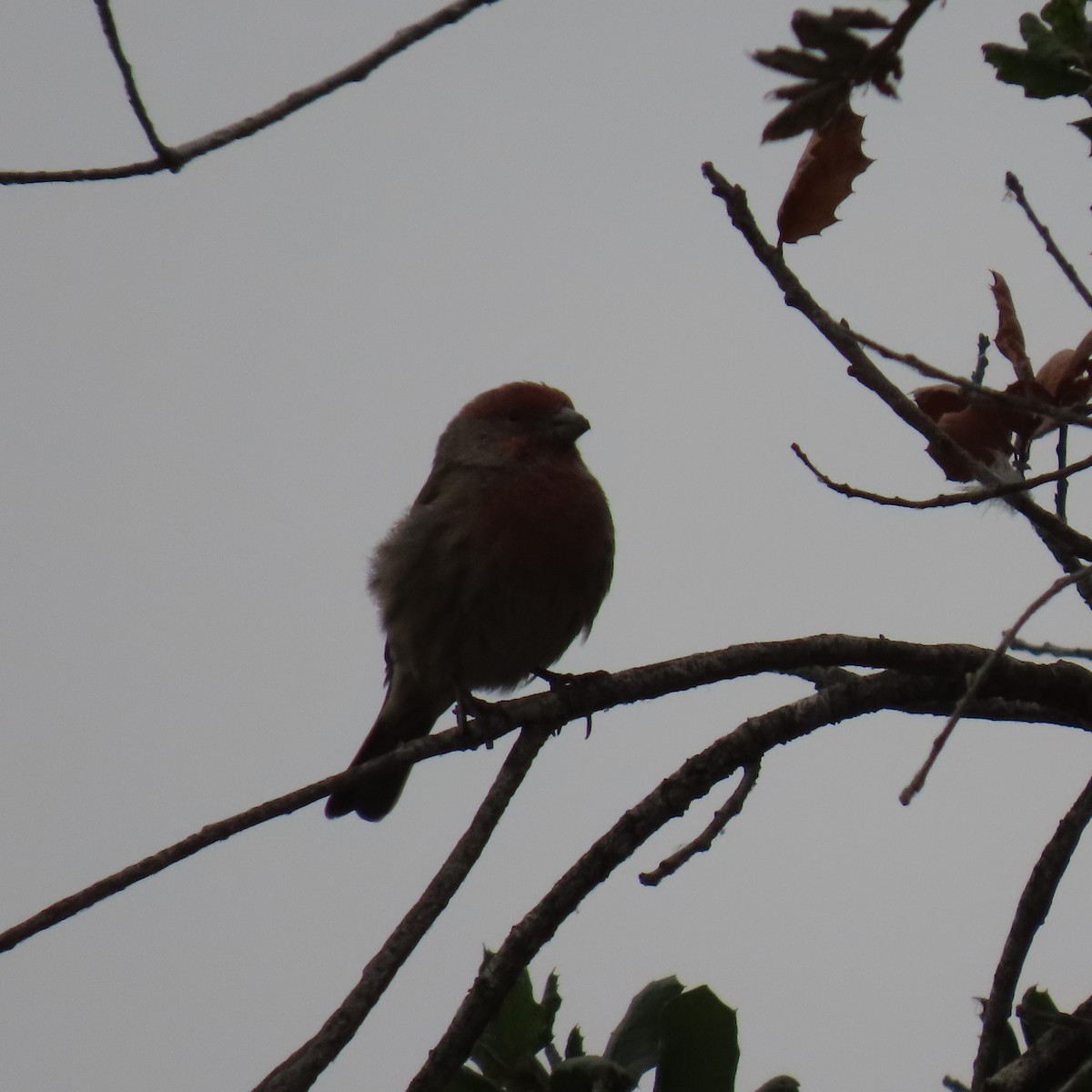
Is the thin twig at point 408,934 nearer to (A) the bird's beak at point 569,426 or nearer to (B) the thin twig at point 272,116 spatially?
(B) the thin twig at point 272,116

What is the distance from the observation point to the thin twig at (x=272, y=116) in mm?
2162

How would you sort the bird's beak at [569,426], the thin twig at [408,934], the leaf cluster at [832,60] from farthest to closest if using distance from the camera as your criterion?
1. the bird's beak at [569,426]
2. the thin twig at [408,934]
3. the leaf cluster at [832,60]

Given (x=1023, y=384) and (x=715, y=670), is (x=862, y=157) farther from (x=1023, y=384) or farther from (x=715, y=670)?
(x=715, y=670)

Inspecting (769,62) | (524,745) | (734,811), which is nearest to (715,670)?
A: (734,811)

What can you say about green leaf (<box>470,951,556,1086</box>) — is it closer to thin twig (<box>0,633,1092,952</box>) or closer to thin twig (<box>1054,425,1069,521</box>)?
thin twig (<box>0,633,1092,952</box>)

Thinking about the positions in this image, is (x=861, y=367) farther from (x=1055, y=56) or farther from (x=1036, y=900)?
(x=1036, y=900)

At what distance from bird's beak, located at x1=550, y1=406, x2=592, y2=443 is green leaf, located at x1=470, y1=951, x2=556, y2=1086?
4059 millimetres

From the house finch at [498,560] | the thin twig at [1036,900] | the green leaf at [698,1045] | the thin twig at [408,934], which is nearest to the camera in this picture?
the thin twig at [408,934]

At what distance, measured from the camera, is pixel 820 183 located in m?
2.85

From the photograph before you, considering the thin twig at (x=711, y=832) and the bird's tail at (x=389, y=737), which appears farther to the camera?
the bird's tail at (x=389, y=737)

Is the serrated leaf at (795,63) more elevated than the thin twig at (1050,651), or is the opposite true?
the serrated leaf at (795,63)


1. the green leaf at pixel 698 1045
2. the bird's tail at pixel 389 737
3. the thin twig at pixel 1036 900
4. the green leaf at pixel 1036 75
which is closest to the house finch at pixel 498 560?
the bird's tail at pixel 389 737

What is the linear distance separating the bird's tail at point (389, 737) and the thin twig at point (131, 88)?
520cm

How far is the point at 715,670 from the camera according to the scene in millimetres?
3340
